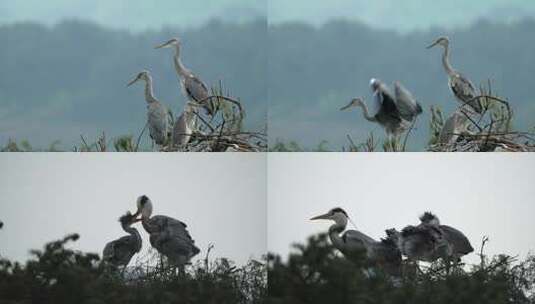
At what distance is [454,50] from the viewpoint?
13.3 ft

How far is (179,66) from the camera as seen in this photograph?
4156mm

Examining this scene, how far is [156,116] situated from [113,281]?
78 centimetres

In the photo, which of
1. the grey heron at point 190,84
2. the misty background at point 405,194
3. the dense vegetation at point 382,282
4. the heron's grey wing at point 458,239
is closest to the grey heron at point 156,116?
the grey heron at point 190,84

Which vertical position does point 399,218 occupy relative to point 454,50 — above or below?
below

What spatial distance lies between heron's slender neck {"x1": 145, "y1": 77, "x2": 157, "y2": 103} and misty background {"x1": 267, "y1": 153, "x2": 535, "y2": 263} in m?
0.60

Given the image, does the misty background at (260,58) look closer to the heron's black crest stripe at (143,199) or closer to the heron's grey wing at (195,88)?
the heron's grey wing at (195,88)

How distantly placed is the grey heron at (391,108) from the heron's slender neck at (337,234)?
458 mm

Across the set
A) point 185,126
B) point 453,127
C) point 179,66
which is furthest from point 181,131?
point 453,127

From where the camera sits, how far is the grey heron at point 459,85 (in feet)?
13.3

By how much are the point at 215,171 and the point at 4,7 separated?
46.9 inches

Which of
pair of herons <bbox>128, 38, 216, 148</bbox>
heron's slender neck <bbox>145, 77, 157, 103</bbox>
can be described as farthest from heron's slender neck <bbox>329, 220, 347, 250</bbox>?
heron's slender neck <bbox>145, 77, 157, 103</bbox>

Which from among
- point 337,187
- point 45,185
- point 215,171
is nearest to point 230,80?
point 215,171

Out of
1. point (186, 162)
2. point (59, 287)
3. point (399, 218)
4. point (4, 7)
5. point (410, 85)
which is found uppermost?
point (4, 7)

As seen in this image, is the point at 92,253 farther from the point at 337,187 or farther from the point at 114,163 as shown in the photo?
the point at 337,187
